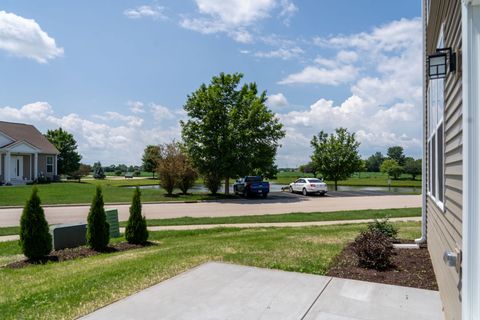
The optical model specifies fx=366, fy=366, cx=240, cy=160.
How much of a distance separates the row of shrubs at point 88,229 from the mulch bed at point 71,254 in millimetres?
131

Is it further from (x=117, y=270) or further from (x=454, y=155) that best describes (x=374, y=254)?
(x=117, y=270)

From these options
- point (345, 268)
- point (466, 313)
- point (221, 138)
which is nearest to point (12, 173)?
point (221, 138)

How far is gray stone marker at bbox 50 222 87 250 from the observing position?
8.76 metres

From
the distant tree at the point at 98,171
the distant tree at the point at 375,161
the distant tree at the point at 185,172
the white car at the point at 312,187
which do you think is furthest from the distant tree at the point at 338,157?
the distant tree at the point at 375,161

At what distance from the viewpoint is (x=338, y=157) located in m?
35.4

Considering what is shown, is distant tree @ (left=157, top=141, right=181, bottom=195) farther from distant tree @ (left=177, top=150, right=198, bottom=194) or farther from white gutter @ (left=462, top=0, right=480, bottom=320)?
white gutter @ (left=462, top=0, right=480, bottom=320)

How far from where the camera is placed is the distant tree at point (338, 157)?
35.5m

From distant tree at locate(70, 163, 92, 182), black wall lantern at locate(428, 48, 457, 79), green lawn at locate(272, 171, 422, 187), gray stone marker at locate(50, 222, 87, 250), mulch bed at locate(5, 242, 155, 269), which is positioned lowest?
green lawn at locate(272, 171, 422, 187)

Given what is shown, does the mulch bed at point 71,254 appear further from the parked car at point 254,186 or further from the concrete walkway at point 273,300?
the parked car at point 254,186

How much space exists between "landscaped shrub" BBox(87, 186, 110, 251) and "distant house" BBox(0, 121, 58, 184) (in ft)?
98.3

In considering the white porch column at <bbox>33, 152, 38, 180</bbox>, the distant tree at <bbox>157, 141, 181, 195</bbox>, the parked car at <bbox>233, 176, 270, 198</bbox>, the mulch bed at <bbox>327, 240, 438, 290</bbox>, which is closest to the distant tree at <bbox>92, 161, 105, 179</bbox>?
the white porch column at <bbox>33, 152, 38, 180</bbox>

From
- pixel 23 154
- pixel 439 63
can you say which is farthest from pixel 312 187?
pixel 23 154

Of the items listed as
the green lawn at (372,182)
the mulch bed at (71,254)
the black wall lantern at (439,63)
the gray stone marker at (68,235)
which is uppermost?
the black wall lantern at (439,63)

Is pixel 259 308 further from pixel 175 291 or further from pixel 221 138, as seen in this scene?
pixel 221 138
